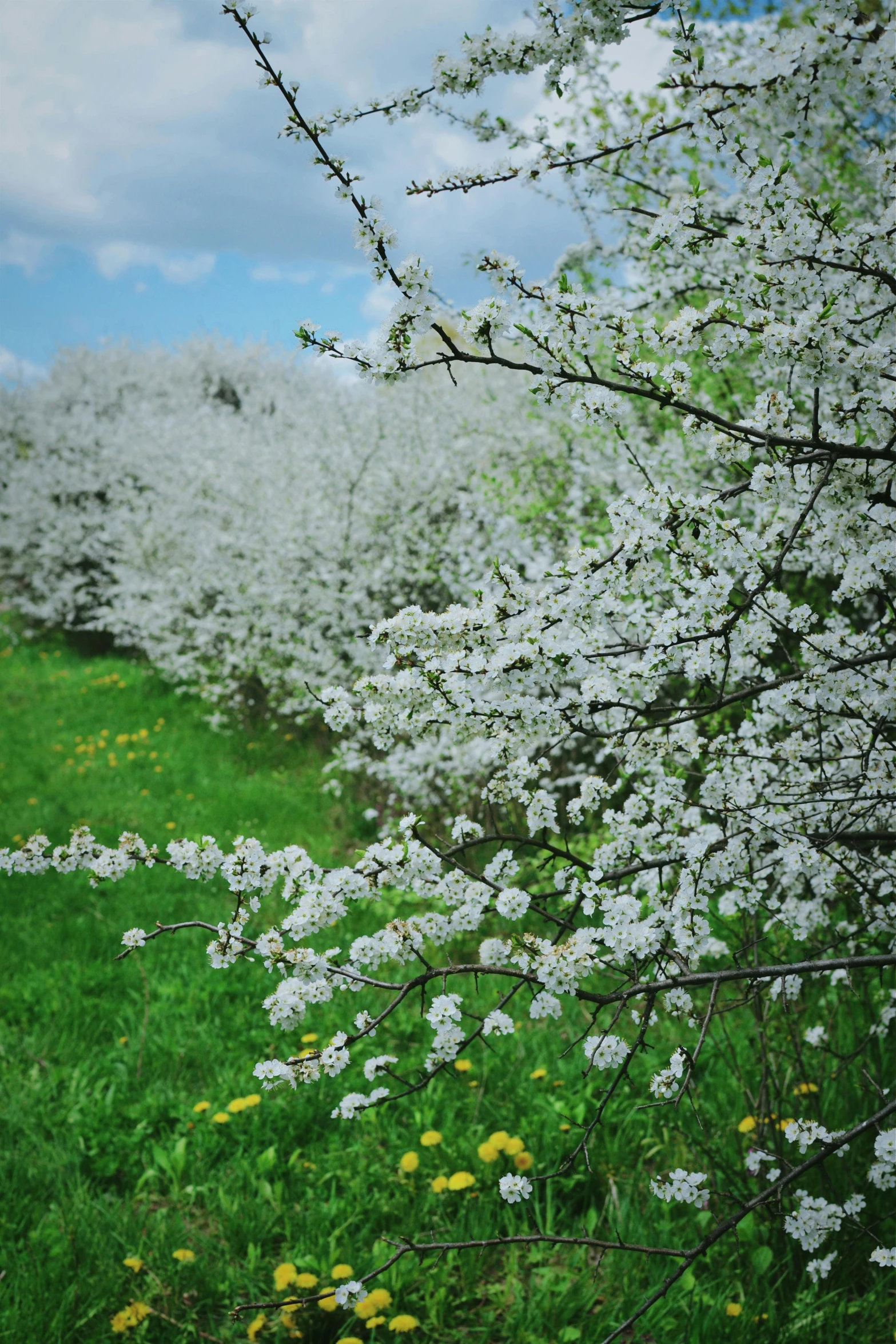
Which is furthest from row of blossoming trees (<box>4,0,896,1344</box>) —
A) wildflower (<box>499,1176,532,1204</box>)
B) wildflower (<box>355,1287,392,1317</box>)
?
wildflower (<box>355,1287,392,1317</box>)

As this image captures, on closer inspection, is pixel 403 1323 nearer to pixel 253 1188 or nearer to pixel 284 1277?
pixel 284 1277

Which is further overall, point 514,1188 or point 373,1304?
point 373,1304

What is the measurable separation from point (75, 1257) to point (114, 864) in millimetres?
1591

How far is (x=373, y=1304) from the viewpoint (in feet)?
8.09

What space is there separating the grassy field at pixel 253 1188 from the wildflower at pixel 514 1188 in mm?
685

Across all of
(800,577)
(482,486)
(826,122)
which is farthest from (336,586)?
(826,122)

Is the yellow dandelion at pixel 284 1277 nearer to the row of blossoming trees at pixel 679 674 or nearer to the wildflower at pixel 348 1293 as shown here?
the row of blossoming trees at pixel 679 674

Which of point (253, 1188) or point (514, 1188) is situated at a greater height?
point (514, 1188)

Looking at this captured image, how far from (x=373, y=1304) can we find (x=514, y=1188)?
29.6 inches

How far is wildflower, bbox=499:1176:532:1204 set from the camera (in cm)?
206

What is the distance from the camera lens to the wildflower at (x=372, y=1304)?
2426 millimetres

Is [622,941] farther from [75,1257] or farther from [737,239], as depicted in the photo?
[75,1257]

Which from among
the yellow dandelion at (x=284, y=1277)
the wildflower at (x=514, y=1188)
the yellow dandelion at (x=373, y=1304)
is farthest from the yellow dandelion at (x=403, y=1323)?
the wildflower at (x=514, y=1188)

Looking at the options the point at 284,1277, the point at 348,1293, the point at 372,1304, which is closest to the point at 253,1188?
the point at 284,1277
